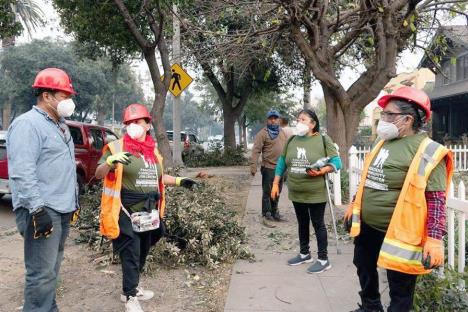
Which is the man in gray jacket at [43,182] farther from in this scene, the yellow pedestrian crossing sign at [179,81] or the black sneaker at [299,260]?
the yellow pedestrian crossing sign at [179,81]

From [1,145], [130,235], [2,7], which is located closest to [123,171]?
[130,235]

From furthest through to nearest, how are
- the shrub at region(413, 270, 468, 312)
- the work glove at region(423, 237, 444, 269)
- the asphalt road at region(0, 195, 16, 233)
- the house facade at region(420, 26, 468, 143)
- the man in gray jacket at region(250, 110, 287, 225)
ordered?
the house facade at region(420, 26, 468, 143)
the asphalt road at region(0, 195, 16, 233)
the man in gray jacket at region(250, 110, 287, 225)
the shrub at region(413, 270, 468, 312)
the work glove at region(423, 237, 444, 269)

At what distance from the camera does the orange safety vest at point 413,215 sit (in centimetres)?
298

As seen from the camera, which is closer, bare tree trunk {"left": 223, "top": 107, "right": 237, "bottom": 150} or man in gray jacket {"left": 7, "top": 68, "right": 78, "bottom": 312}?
man in gray jacket {"left": 7, "top": 68, "right": 78, "bottom": 312}

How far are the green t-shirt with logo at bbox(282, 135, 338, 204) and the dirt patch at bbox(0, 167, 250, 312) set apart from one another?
114 cm

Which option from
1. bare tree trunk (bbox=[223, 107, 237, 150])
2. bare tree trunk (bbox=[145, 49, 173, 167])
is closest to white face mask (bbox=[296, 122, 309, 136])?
bare tree trunk (bbox=[145, 49, 173, 167])

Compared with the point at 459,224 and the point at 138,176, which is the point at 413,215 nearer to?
the point at 459,224

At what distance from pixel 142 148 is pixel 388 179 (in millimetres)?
1971

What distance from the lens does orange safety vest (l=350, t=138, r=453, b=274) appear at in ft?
9.78

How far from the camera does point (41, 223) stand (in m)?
3.06

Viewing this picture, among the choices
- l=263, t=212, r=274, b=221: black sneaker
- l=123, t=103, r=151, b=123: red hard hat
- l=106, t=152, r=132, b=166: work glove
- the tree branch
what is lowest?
l=263, t=212, r=274, b=221: black sneaker

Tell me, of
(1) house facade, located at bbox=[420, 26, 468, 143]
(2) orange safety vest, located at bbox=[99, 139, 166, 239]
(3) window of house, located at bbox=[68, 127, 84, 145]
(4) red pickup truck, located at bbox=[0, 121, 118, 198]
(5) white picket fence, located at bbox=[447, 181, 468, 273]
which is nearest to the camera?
(2) orange safety vest, located at bbox=[99, 139, 166, 239]

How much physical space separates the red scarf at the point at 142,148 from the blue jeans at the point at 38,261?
0.82m

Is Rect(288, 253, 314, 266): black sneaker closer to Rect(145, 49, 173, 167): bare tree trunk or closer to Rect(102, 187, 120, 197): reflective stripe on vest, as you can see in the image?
Rect(102, 187, 120, 197): reflective stripe on vest
